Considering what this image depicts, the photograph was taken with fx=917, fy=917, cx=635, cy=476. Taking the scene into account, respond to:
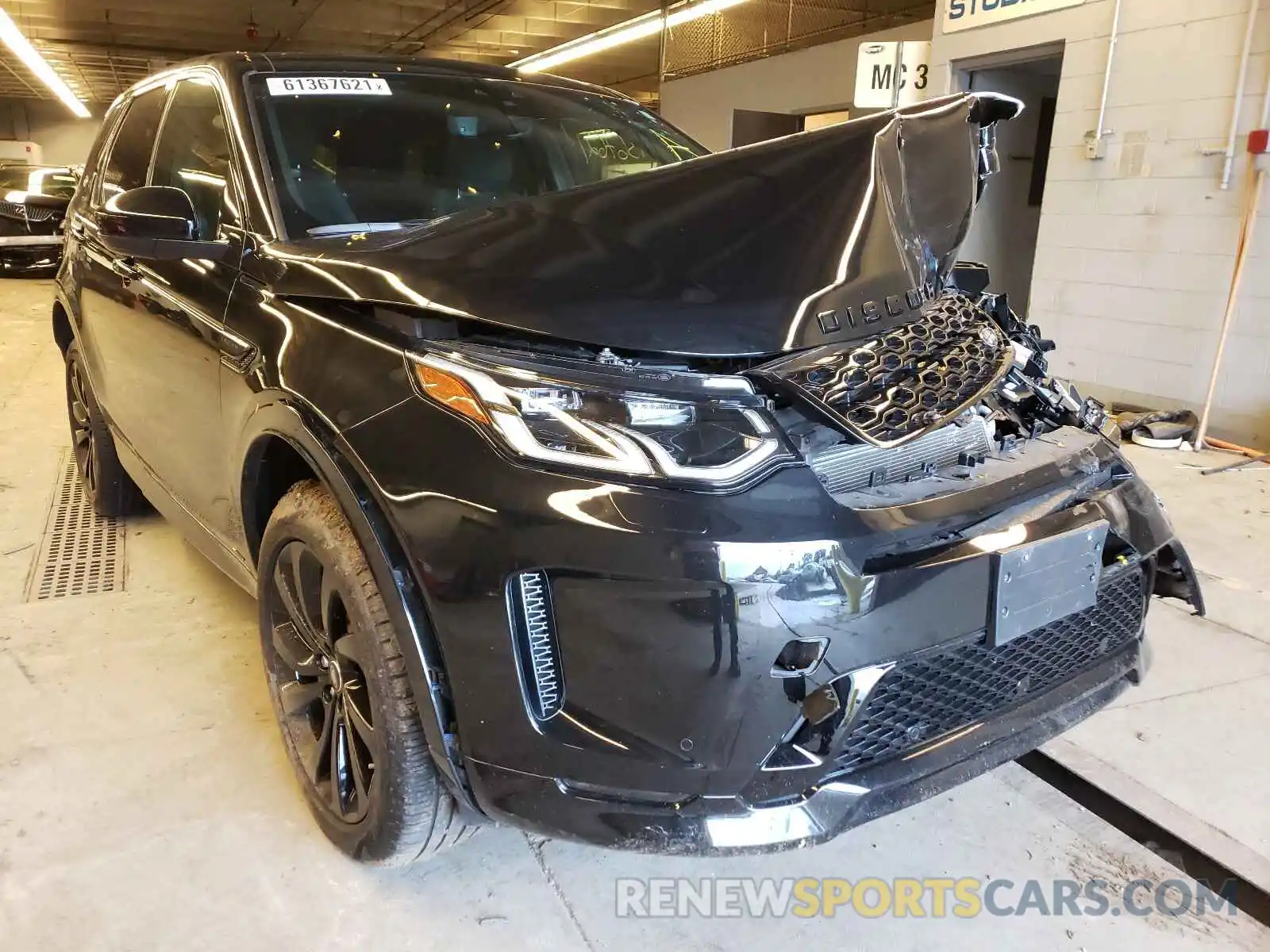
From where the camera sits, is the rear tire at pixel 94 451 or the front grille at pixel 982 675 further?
the rear tire at pixel 94 451

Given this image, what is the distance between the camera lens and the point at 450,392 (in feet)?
4.29

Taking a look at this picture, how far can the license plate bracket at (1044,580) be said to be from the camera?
4.39 feet

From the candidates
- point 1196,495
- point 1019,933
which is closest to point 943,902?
point 1019,933

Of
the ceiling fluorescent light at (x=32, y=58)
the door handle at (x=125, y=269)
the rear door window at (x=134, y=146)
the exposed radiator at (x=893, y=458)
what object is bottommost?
the exposed radiator at (x=893, y=458)

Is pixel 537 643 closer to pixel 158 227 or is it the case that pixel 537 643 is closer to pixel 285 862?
pixel 285 862

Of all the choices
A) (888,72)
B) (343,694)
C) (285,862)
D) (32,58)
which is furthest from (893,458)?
(32,58)

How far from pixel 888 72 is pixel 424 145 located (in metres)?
4.90

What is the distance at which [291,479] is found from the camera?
1.78 meters

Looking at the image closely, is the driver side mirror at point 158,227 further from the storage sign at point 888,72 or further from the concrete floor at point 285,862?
the storage sign at point 888,72

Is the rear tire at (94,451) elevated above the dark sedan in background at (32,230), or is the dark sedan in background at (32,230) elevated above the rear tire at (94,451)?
the dark sedan in background at (32,230)

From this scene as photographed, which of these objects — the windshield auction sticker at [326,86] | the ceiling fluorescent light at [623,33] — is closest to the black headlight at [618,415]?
the windshield auction sticker at [326,86]

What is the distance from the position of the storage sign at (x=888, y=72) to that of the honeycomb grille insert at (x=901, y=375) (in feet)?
16.7

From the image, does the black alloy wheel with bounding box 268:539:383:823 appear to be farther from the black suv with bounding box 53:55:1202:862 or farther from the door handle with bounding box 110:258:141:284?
the door handle with bounding box 110:258:141:284

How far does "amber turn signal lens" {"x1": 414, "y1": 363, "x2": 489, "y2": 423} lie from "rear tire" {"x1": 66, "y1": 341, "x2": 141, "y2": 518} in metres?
2.30
